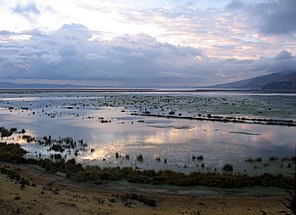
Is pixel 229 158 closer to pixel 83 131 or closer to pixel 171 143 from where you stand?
pixel 171 143

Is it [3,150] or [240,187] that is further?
[3,150]

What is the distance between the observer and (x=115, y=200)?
18359mm

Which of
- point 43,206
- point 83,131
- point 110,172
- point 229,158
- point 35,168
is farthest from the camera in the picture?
point 83,131

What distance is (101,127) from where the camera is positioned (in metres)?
51.8

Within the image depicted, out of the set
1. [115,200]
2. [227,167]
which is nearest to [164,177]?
[227,167]

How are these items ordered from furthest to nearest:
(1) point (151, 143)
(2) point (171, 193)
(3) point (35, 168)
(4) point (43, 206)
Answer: (1) point (151, 143) < (3) point (35, 168) < (2) point (171, 193) < (4) point (43, 206)

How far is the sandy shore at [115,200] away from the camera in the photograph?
15727 mm

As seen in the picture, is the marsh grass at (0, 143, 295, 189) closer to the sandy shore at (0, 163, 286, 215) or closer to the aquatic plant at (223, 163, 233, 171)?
the sandy shore at (0, 163, 286, 215)

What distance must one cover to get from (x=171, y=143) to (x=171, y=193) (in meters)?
16.9

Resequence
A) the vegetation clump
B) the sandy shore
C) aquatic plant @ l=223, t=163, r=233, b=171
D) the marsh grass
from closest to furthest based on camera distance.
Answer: the sandy shore
the marsh grass
aquatic plant @ l=223, t=163, r=233, b=171
the vegetation clump

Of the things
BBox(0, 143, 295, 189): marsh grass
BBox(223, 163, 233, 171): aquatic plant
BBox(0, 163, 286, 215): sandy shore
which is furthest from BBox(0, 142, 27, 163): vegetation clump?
BBox(223, 163, 233, 171): aquatic plant

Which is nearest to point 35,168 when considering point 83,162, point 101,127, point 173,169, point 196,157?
point 83,162

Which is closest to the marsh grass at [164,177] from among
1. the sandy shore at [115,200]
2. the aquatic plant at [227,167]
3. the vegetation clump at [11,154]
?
the sandy shore at [115,200]

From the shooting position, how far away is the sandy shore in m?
15.7
